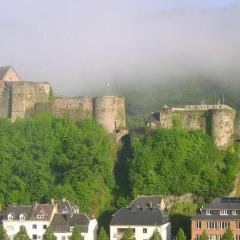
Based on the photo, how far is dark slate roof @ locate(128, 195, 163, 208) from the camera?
81500mm

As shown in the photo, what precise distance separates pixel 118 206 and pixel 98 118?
11.0 m

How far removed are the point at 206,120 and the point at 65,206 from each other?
16.5 meters

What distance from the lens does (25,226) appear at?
267 ft

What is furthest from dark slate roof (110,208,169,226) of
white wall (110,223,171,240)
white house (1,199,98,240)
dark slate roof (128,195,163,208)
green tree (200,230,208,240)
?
green tree (200,230,208,240)

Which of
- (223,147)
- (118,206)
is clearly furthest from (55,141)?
(223,147)

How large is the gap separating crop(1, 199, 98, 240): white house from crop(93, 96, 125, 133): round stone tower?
12.3 meters

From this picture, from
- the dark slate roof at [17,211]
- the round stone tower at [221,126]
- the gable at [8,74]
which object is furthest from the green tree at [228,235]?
the gable at [8,74]

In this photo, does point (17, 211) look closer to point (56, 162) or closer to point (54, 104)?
point (56, 162)

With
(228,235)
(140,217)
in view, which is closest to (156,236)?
(140,217)

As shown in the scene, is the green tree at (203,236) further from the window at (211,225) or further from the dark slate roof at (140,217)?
the dark slate roof at (140,217)

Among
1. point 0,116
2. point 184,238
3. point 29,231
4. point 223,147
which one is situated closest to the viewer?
point 184,238

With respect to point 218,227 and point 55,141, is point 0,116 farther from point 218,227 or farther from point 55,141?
point 218,227

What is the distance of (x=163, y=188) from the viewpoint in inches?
3364

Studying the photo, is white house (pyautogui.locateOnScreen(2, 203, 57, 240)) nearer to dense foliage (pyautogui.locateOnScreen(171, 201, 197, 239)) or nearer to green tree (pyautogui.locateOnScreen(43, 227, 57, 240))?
green tree (pyautogui.locateOnScreen(43, 227, 57, 240))
